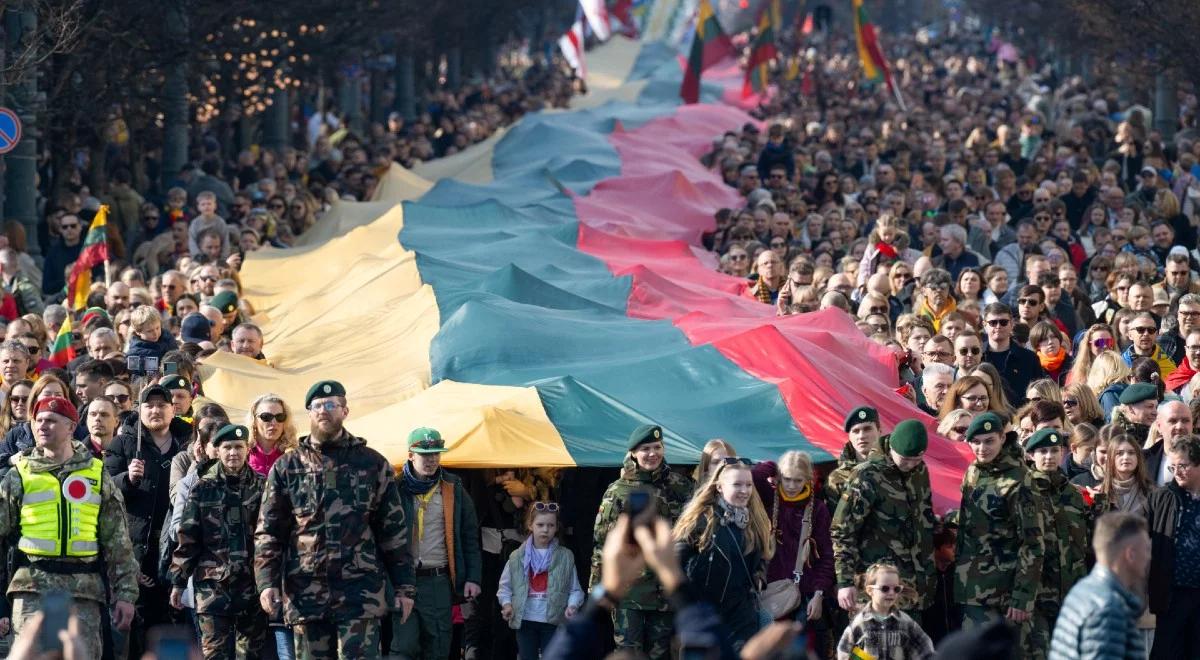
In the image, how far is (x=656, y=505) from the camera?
1213 cm

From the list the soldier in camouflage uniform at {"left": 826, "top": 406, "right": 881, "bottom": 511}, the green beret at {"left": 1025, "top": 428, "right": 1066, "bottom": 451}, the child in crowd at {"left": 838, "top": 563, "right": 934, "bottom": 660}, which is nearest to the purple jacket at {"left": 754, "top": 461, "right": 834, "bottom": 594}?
the soldier in camouflage uniform at {"left": 826, "top": 406, "right": 881, "bottom": 511}

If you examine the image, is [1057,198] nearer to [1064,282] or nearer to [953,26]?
[1064,282]

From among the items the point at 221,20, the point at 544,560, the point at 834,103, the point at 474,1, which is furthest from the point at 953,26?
the point at 544,560

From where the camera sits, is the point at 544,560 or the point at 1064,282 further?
the point at 1064,282

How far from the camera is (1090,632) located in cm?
848

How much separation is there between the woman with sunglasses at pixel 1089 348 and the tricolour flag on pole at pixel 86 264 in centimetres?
885

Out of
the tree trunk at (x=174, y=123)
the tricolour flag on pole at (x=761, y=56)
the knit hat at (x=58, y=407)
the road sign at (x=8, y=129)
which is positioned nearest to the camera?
the knit hat at (x=58, y=407)

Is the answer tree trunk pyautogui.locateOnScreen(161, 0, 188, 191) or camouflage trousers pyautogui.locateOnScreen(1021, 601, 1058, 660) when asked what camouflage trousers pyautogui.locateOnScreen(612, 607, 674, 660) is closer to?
camouflage trousers pyautogui.locateOnScreen(1021, 601, 1058, 660)

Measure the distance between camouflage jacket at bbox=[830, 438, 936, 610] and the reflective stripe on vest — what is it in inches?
147

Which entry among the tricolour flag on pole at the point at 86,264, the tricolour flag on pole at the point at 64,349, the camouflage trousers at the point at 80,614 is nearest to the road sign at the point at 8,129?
the tricolour flag on pole at the point at 86,264

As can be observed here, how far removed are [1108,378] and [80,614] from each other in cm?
664

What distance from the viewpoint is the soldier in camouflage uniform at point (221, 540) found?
1220cm

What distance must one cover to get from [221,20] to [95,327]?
41.8ft

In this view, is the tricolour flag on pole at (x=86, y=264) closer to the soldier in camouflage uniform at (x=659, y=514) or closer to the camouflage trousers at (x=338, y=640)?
the soldier in camouflage uniform at (x=659, y=514)
